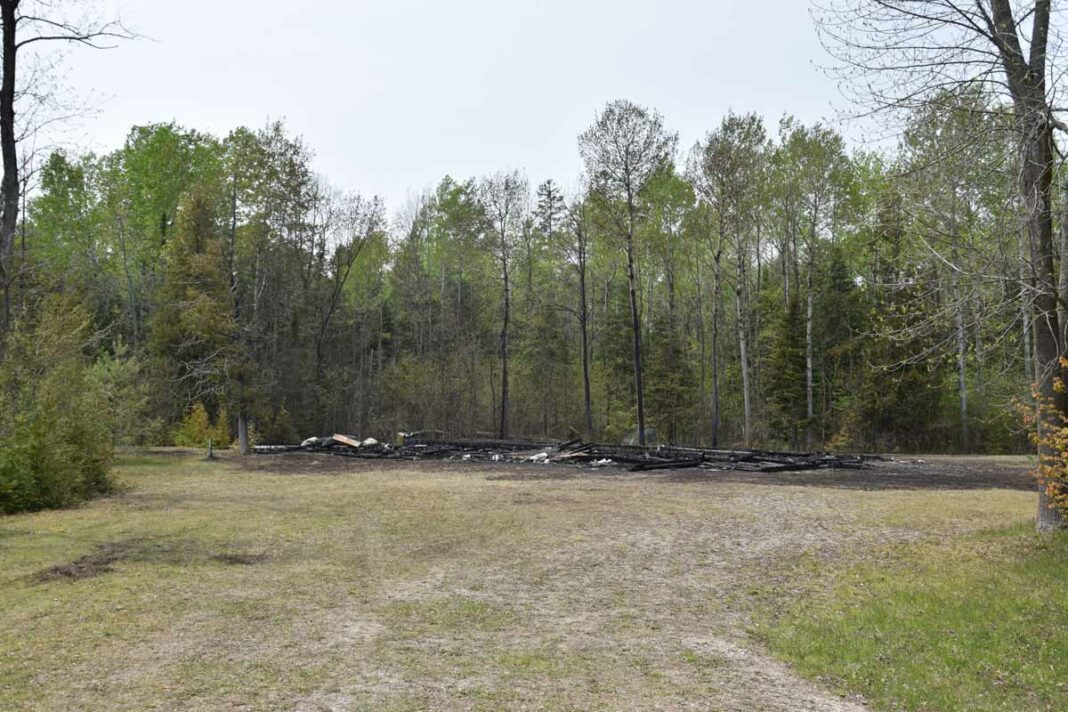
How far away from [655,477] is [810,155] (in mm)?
18516

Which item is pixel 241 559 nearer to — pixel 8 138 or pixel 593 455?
pixel 8 138

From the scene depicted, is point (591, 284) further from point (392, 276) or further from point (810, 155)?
point (810, 155)

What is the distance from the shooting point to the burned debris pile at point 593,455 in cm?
2072

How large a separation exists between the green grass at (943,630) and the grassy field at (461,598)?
0.05 m

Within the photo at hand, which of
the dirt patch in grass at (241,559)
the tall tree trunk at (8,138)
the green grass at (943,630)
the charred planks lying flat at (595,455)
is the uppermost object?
the tall tree trunk at (8,138)

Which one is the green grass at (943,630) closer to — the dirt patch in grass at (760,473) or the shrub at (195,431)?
the dirt patch in grass at (760,473)

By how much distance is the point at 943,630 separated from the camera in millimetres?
5812

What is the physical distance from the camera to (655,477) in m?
18.2

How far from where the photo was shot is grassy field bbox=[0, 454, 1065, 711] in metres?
4.69

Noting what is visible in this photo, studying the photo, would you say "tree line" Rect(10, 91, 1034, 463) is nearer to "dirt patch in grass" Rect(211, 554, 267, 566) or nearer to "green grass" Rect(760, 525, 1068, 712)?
"dirt patch in grass" Rect(211, 554, 267, 566)

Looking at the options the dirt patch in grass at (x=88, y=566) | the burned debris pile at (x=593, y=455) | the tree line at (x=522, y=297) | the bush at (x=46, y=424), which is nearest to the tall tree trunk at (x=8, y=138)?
the bush at (x=46, y=424)

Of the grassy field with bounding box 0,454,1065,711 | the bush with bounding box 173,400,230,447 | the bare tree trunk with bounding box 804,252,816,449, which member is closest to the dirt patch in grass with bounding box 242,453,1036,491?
the grassy field with bounding box 0,454,1065,711

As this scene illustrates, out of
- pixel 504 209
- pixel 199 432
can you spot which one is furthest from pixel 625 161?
pixel 199 432

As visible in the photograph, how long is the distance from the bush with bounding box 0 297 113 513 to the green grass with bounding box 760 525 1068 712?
38.8ft
